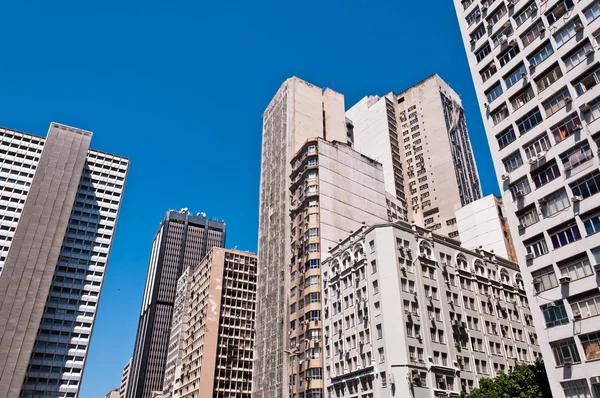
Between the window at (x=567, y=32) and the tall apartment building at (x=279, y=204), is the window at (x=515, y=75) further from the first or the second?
the tall apartment building at (x=279, y=204)

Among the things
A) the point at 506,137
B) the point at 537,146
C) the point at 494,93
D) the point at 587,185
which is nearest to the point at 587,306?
the point at 587,185

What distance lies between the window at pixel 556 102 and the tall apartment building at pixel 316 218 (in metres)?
43.8

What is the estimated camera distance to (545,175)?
41688mm

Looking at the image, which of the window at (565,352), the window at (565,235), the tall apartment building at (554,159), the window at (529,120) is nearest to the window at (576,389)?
the tall apartment building at (554,159)

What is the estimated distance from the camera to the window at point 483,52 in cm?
5156

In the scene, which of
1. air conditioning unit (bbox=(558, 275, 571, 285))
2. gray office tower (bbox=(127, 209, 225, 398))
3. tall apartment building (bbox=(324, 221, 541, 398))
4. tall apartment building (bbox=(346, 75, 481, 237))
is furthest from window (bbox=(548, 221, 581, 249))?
gray office tower (bbox=(127, 209, 225, 398))

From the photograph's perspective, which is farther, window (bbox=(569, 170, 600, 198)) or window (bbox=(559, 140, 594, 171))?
window (bbox=(559, 140, 594, 171))

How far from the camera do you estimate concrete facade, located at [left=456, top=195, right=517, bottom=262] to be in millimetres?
97375

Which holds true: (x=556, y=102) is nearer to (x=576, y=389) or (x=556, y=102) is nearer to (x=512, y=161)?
(x=512, y=161)

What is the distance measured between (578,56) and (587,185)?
39.8 ft

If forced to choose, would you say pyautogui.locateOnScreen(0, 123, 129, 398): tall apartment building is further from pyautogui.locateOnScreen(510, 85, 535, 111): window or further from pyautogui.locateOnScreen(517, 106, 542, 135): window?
pyautogui.locateOnScreen(510, 85, 535, 111): window

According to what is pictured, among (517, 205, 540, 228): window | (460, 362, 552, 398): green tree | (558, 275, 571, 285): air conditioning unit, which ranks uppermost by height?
(517, 205, 540, 228): window

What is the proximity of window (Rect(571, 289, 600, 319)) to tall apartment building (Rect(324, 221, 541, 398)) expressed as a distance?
865 inches

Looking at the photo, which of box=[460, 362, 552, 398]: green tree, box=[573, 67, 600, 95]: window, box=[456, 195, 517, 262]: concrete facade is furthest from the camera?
box=[456, 195, 517, 262]: concrete facade
